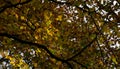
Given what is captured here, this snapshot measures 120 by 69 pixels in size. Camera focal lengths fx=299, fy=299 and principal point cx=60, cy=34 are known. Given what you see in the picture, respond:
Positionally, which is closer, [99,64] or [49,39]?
[49,39]

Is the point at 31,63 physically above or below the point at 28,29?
below

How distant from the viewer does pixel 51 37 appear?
11.6m

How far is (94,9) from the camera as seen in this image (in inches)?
509

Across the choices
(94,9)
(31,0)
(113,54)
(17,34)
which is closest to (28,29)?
(17,34)

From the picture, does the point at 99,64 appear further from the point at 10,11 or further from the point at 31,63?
the point at 10,11

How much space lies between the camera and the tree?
37.9 feet

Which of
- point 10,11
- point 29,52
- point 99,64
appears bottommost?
point 99,64

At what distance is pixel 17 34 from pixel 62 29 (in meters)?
3.62

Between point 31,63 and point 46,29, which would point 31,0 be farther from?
point 31,63

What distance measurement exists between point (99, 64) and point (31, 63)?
9.90ft

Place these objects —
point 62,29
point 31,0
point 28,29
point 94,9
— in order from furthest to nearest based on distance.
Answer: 1. point 62,29
2. point 94,9
3. point 28,29
4. point 31,0

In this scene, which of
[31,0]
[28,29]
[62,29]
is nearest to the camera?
[31,0]

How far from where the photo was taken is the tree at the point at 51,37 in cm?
1154

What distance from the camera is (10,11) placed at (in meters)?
12.4
